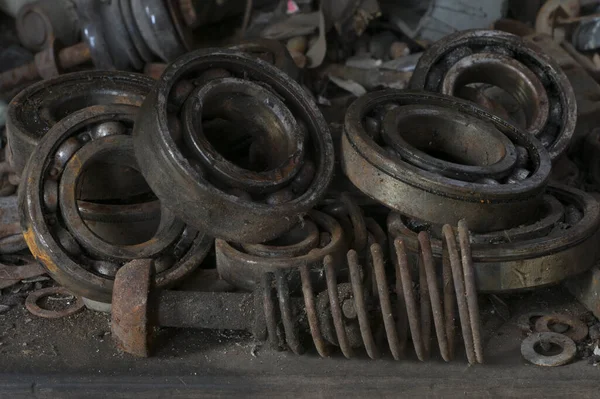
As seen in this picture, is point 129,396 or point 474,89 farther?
point 474,89

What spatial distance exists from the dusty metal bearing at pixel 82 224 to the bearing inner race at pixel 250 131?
0.32 meters

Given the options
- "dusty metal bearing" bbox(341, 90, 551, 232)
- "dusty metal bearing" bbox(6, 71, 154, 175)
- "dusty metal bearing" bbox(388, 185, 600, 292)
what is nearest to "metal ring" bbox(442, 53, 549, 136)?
"dusty metal bearing" bbox(341, 90, 551, 232)

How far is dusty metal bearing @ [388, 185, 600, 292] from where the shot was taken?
2947 mm

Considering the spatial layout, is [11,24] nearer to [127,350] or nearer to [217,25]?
[217,25]

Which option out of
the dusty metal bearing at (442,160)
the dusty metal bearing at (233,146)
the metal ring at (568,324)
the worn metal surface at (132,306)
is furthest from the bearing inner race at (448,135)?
the worn metal surface at (132,306)

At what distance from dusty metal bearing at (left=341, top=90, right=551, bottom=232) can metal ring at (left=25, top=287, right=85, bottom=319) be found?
1.23 m

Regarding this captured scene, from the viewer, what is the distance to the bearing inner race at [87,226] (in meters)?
3.06

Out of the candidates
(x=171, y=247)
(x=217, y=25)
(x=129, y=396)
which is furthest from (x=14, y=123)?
(x=217, y=25)

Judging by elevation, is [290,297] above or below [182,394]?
above

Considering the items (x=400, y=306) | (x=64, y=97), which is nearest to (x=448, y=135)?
(x=400, y=306)

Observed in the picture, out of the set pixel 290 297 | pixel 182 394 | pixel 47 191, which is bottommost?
pixel 182 394

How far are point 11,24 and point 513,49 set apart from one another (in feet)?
10.6

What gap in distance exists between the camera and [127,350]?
2.91 m

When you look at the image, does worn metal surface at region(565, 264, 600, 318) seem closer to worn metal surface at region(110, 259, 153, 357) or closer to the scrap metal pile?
the scrap metal pile
